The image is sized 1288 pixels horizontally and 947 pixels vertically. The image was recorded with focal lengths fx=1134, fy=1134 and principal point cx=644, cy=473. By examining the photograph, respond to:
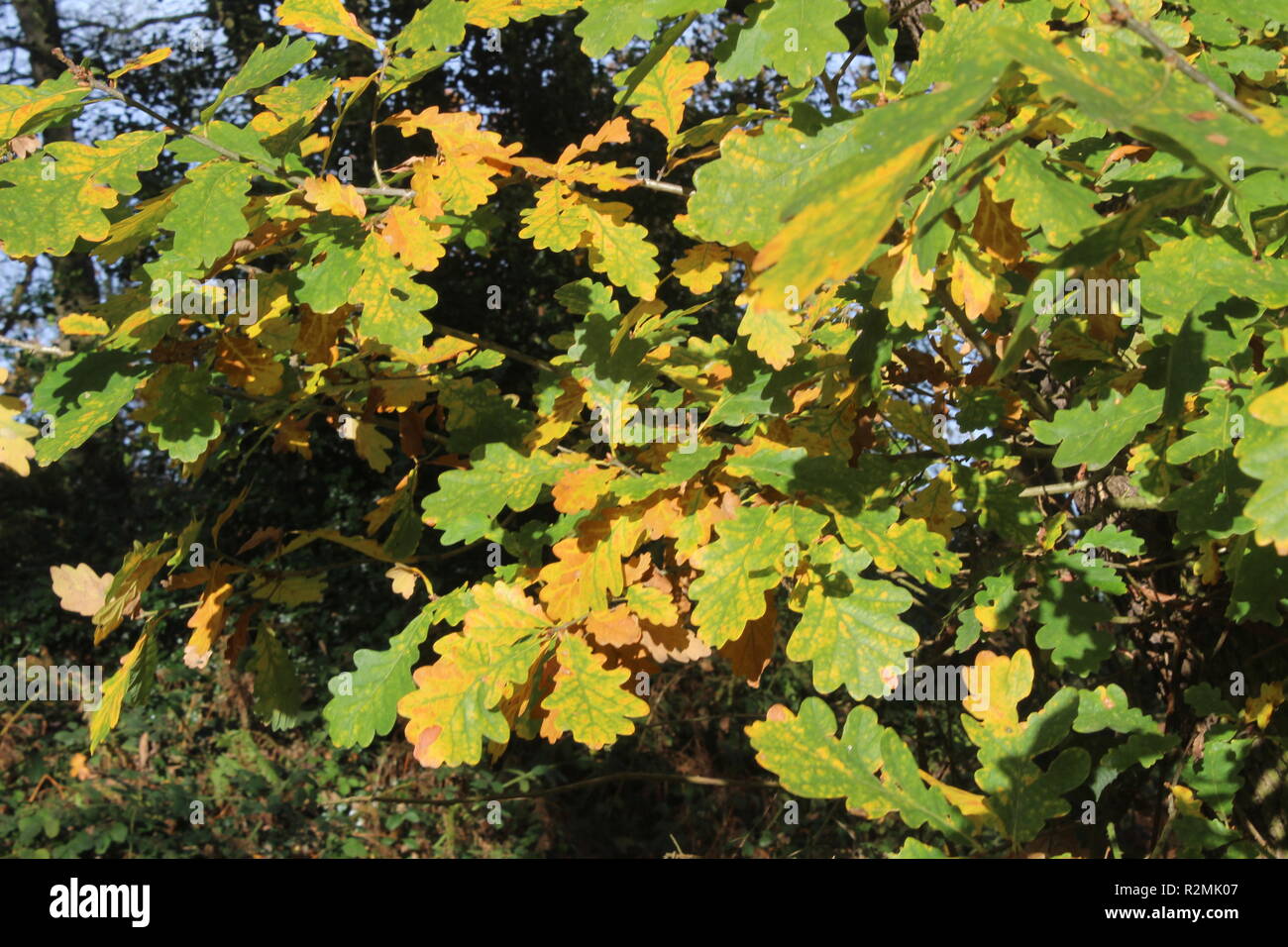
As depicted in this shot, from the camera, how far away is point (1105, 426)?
1.63 meters

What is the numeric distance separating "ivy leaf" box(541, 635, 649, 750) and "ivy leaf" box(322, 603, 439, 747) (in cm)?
34

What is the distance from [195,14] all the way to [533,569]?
28.4ft

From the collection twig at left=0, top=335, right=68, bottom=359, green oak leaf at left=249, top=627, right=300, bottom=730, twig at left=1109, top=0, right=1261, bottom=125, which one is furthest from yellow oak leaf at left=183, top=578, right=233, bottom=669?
twig at left=1109, top=0, right=1261, bottom=125

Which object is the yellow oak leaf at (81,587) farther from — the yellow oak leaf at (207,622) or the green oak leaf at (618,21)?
the green oak leaf at (618,21)

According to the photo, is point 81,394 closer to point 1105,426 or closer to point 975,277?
point 975,277

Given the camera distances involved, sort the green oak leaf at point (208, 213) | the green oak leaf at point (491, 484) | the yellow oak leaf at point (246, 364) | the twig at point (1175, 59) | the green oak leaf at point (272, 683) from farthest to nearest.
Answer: the green oak leaf at point (272, 683) < the yellow oak leaf at point (246, 364) < the green oak leaf at point (491, 484) < the green oak leaf at point (208, 213) < the twig at point (1175, 59)

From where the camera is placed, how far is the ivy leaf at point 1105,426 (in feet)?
5.21

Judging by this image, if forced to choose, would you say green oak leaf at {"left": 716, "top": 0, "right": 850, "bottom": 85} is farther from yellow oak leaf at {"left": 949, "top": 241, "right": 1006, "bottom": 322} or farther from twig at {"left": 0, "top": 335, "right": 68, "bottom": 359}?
twig at {"left": 0, "top": 335, "right": 68, "bottom": 359}

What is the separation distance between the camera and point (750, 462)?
5.36 ft

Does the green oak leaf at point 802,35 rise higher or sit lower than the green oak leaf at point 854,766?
higher

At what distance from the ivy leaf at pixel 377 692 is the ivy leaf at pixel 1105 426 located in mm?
1046

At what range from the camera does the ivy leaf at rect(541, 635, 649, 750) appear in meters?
1.65

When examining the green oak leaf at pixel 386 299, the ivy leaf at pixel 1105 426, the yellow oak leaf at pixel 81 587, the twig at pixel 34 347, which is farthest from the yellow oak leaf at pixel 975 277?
the yellow oak leaf at pixel 81 587

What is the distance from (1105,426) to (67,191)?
1503mm
